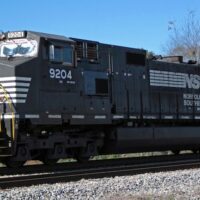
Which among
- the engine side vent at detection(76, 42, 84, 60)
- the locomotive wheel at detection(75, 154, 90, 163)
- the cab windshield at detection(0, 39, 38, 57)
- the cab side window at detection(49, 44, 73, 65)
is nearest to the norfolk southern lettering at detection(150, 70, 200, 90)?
the engine side vent at detection(76, 42, 84, 60)

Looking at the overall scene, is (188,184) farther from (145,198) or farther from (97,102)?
(97,102)

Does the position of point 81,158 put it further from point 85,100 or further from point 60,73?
point 60,73

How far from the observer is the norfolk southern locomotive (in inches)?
543

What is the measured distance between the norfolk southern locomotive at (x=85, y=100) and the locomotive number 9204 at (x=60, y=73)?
26 mm

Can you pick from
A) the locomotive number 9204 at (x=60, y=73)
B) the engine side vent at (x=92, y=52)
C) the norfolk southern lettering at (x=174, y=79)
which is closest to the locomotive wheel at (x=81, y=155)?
the locomotive number 9204 at (x=60, y=73)

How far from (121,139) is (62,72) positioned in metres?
3.51

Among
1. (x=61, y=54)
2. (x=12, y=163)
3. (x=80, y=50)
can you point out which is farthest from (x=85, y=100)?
(x=12, y=163)

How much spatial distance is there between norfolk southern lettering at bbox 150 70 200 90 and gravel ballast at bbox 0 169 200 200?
7740mm

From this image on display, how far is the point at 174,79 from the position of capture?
20281mm

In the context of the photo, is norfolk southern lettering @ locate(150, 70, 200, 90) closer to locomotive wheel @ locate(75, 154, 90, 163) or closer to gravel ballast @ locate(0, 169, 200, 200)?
locomotive wheel @ locate(75, 154, 90, 163)

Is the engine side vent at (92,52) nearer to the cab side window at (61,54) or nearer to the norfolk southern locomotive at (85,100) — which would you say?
the norfolk southern locomotive at (85,100)

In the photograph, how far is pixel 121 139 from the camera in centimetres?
1695

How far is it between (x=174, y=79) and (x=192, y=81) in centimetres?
135

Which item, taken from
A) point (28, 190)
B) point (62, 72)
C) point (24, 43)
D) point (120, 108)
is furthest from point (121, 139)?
point (28, 190)
